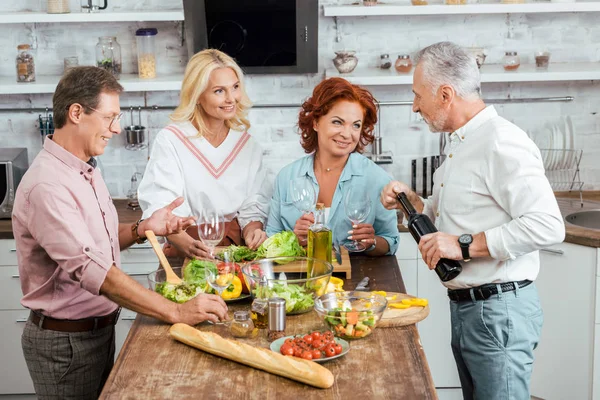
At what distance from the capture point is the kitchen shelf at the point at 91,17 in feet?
14.1

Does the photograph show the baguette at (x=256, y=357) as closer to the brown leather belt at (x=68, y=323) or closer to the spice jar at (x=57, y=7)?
the brown leather belt at (x=68, y=323)

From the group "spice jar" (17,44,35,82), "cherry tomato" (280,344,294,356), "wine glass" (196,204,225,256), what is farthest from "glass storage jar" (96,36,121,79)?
"cherry tomato" (280,344,294,356)

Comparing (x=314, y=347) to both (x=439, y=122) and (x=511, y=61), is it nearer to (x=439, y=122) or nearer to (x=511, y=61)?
(x=439, y=122)

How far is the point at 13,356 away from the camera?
4.32 meters

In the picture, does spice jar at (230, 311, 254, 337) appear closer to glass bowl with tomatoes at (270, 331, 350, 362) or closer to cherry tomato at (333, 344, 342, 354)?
glass bowl with tomatoes at (270, 331, 350, 362)

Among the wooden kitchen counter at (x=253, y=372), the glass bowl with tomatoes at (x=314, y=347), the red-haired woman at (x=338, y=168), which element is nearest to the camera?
the wooden kitchen counter at (x=253, y=372)

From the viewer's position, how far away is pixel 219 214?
9.12ft

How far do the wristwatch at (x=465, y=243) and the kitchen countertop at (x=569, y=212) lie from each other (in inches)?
56.1

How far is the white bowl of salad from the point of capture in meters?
2.49

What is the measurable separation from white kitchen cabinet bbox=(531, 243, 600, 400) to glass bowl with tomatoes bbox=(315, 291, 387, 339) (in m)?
1.72

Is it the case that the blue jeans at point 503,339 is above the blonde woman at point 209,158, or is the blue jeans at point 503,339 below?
below

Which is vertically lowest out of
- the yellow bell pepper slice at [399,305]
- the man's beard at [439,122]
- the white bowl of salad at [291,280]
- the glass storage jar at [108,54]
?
the yellow bell pepper slice at [399,305]

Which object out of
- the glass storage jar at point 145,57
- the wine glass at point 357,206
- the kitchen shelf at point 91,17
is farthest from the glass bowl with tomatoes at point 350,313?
the glass storage jar at point 145,57

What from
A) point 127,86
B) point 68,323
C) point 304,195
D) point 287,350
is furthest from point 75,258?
point 127,86
